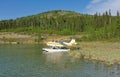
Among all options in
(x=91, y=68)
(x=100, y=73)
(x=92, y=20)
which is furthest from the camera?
(x=92, y=20)

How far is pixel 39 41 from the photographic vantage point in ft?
476

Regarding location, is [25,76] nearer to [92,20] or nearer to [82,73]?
[82,73]

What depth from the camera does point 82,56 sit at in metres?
59.8

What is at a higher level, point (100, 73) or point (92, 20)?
point (92, 20)

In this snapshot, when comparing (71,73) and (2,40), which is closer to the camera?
(71,73)

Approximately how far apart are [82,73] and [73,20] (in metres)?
159

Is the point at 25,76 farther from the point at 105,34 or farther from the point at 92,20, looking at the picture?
the point at 92,20

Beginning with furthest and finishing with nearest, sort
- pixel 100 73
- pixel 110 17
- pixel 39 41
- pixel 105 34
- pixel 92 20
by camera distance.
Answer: pixel 92 20
pixel 110 17
pixel 39 41
pixel 105 34
pixel 100 73

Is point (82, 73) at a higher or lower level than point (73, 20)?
lower

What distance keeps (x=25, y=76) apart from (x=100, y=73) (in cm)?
978

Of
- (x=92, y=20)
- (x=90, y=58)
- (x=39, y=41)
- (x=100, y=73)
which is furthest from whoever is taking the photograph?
(x=92, y=20)

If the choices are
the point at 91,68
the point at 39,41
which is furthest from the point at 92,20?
the point at 91,68

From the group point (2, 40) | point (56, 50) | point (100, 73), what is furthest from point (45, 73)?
point (2, 40)

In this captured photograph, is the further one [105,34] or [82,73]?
[105,34]
